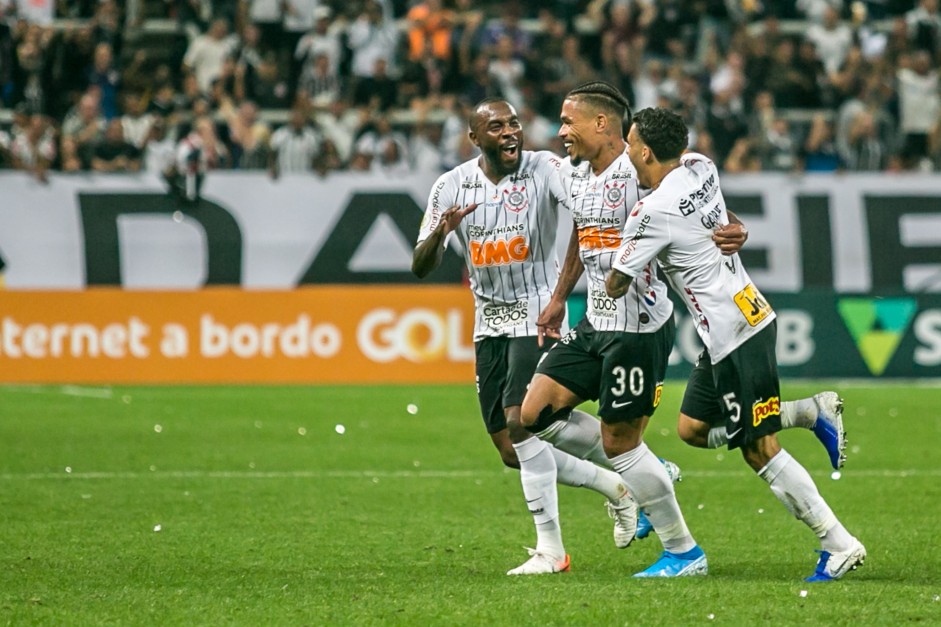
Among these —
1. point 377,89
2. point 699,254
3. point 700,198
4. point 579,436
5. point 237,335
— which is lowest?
point 237,335

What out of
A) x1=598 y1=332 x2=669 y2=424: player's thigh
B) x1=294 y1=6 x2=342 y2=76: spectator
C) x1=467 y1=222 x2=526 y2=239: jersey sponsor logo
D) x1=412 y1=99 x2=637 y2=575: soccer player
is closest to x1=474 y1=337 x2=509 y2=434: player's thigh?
x1=412 y1=99 x2=637 y2=575: soccer player

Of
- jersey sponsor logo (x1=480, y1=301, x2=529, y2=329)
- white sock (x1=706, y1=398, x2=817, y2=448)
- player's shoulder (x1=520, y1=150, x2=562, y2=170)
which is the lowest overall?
white sock (x1=706, y1=398, x2=817, y2=448)

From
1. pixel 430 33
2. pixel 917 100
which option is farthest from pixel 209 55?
pixel 917 100

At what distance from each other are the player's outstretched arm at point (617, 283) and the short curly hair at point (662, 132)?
25.9 inches

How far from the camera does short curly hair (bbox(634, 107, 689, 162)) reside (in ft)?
24.5

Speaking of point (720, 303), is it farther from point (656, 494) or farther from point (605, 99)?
point (605, 99)

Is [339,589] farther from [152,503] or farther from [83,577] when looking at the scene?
[152,503]

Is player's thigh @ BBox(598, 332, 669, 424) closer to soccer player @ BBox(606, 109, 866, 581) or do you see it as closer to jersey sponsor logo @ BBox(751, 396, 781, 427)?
soccer player @ BBox(606, 109, 866, 581)

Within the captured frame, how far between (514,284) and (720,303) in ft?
4.40

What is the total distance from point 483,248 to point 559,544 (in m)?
1.63

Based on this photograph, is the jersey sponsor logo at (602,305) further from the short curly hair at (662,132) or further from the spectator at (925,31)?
the spectator at (925,31)

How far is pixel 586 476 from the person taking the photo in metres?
8.44

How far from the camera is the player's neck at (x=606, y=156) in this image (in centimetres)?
798

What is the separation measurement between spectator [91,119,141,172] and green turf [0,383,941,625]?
14.6ft
